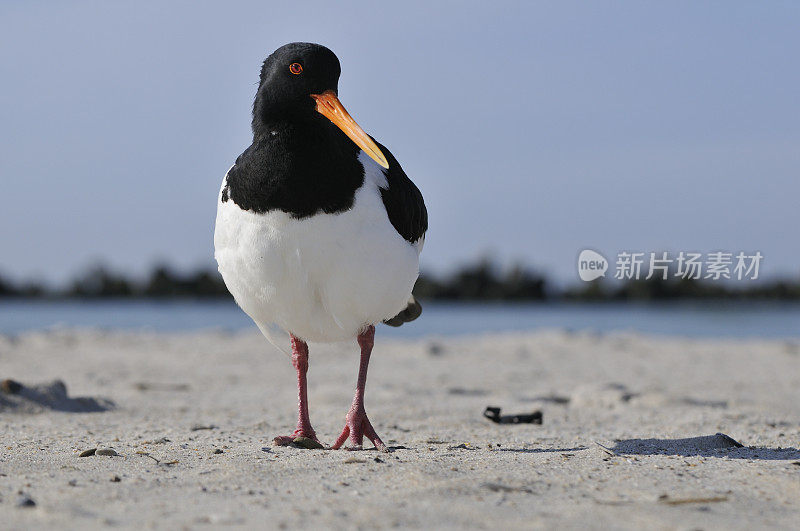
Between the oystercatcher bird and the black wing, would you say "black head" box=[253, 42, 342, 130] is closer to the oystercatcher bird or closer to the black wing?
the oystercatcher bird

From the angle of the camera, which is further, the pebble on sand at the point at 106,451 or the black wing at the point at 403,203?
the black wing at the point at 403,203

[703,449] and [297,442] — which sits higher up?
[703,449]

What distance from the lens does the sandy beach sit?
11.8 feet

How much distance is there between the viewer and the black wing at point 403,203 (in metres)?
5.17

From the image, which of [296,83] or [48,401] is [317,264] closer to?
[296,83]

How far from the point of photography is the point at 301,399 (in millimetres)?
5762

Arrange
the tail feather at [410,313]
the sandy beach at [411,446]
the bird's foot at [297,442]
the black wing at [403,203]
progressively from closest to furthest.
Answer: the sandy beach at [411,446]
the black wing at [403,203]
the bird's foot at [297,442]
the tail feather at [410,313]

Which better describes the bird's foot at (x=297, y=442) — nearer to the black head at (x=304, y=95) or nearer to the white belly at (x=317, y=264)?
the white belly at (x=317, y=264)

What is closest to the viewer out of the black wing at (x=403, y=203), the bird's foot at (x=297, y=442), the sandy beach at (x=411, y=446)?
the sandy beach at (x=411, y=446)

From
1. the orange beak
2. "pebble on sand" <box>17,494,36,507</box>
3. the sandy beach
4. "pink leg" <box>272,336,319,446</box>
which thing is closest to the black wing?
the orange beak

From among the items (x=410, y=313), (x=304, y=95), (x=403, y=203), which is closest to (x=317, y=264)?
(x=403, y=203)

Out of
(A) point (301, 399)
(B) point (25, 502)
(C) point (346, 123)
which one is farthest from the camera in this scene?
(A) point (301, 399)

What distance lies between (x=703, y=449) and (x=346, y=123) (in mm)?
3074

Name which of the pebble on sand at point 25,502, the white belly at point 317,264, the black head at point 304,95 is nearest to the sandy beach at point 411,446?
the pebble on sand at point 25,502
